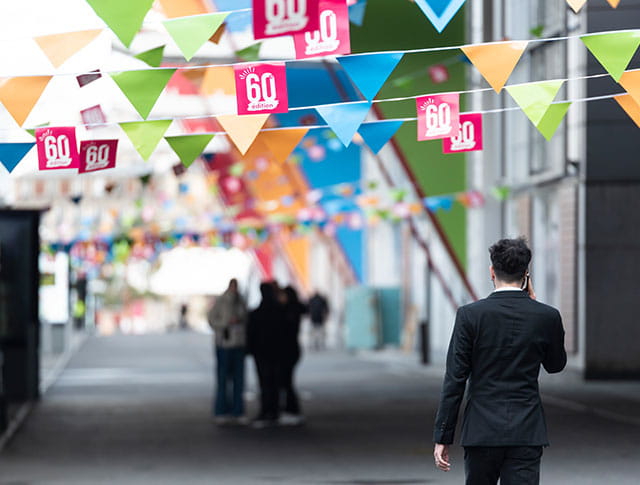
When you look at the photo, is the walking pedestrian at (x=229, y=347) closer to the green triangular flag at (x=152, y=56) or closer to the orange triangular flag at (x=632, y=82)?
the green triangular flag at (x=152, y=56)

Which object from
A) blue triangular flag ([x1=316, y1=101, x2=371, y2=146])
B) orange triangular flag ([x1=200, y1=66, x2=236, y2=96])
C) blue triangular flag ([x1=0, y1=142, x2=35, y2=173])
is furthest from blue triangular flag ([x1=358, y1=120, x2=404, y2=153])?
orange triangular flag ([x1=200, y1=66, x2=236, y2=96])

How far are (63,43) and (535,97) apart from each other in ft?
10.8

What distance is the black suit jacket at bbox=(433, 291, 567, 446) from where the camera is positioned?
6.61m

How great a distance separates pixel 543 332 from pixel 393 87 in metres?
18.6

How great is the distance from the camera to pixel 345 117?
1014 cm

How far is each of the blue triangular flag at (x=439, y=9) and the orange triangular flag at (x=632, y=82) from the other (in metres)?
1.28

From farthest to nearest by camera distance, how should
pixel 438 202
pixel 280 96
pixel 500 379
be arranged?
pixel 438 202, pixel 280 96, pixel 500 379

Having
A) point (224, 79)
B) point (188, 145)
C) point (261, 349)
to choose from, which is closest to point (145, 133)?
point (188, 145)

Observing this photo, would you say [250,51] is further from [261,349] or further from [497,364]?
[497,364]

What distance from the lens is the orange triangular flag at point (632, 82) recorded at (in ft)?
31.1

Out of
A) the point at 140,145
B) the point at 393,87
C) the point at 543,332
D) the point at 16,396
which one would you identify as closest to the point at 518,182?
the point at 393,87

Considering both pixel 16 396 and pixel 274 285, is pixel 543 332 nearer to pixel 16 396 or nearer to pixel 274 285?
pixel 274 285

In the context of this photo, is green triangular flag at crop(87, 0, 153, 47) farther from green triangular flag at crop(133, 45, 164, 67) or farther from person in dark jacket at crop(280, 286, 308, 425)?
person in dark jacket at crop(280, 286, 308, 425)

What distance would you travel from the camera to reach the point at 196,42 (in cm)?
935
